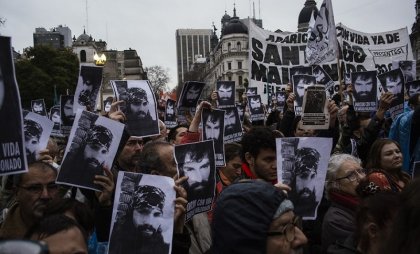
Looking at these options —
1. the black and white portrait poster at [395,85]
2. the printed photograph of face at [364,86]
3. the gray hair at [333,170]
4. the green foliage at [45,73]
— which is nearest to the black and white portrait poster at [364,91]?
the printed photograph of face at [364,86]

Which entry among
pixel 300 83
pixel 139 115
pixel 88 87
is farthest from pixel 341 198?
pixel 300 83

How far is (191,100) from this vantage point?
780cm

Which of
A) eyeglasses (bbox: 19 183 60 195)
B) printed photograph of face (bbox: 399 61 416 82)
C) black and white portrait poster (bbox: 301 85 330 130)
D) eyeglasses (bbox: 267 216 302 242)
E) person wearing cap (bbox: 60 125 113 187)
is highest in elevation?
printed photograph of face (bbox: 399 61 416 82)

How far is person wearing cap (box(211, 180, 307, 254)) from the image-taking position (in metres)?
2.21

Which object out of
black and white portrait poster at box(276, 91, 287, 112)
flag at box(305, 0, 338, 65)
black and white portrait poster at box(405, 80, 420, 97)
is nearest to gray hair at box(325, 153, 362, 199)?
flag at box(305, 0, 338, 65)

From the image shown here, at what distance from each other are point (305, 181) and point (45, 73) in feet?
188

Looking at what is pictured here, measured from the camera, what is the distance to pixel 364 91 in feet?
26.9

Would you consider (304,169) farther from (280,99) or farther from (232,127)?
(280,99)

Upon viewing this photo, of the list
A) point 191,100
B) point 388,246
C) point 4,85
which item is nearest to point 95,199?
point 4,85

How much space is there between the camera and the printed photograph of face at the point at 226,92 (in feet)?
39.1

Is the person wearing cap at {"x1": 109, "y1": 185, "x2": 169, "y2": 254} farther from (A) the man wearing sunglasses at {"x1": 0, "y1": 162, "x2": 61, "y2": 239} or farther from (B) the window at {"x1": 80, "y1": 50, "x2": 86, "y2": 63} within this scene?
(B) the window at {"x1": 80, "y1": 50, "x2": 86, "y2": 63}

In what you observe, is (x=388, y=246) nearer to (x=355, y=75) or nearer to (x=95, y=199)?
(x=95, y=199)

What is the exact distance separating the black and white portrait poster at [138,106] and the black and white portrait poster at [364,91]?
3.59 m

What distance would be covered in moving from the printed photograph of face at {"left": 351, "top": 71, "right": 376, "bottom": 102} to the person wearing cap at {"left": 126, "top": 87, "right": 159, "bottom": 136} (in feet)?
12.5
